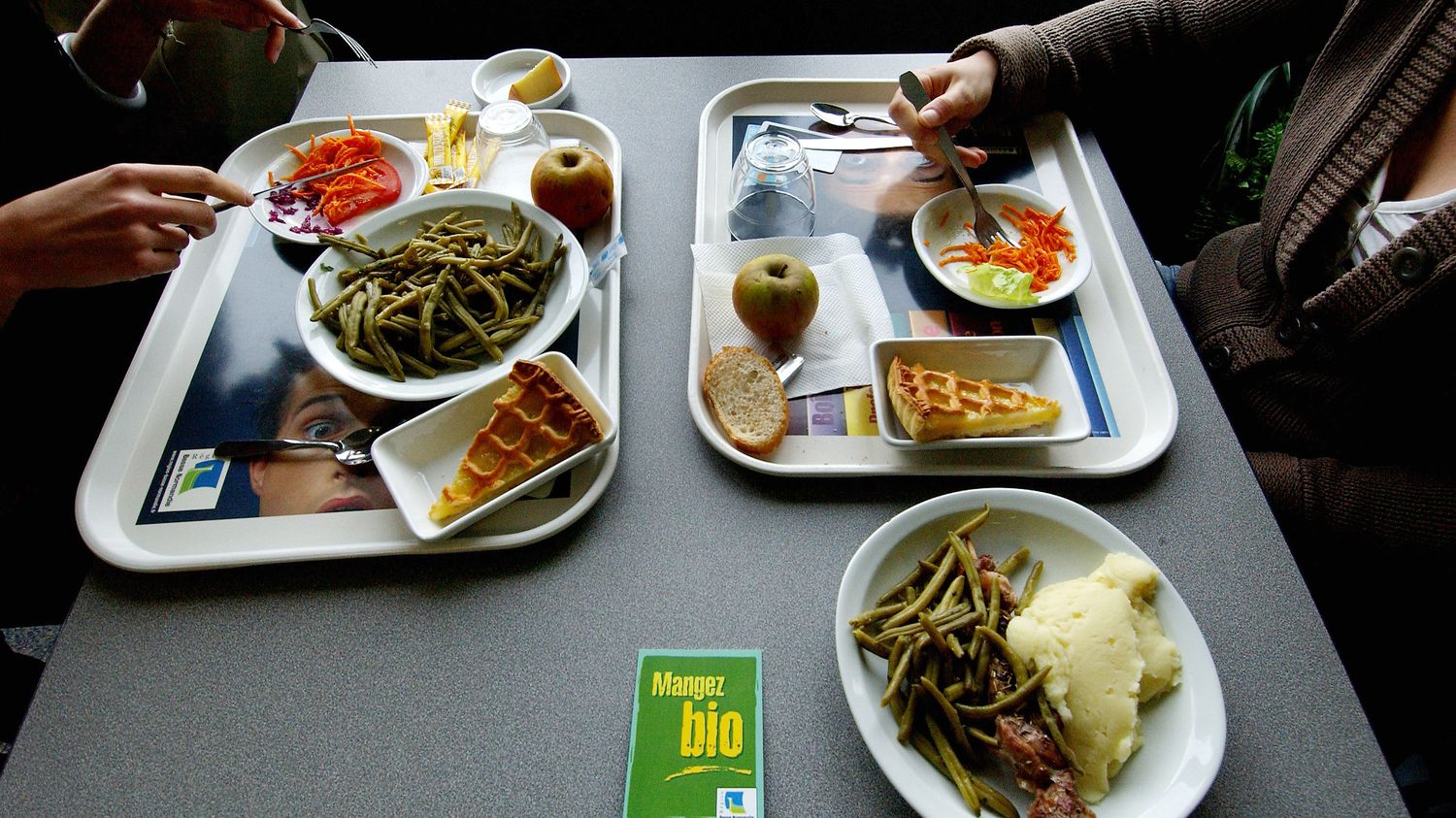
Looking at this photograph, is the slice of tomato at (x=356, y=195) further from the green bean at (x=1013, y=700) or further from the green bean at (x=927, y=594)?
the green bean at (x=1013, y=700)

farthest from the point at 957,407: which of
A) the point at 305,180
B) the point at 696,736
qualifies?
the point at 305,180

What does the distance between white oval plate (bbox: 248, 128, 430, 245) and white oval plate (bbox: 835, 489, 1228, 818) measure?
4.04 feet

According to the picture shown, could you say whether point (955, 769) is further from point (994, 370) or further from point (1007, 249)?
point (1007, 249)

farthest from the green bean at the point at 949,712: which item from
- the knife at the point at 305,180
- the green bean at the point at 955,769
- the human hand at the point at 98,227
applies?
the knife at the point at 305,180

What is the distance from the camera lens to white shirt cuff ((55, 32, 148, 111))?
1.59 meters

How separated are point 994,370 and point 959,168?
490 millimetres

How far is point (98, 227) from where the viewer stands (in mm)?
1211

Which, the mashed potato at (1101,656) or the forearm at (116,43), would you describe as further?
the forearm at (116,43)

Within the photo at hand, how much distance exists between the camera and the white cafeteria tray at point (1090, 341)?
1.21 meters

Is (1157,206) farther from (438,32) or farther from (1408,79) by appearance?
(438,32)

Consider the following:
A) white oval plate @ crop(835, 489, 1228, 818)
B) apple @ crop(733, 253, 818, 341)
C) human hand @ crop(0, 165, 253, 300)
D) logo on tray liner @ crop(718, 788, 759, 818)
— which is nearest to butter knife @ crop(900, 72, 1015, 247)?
apple @ crop(733, 253, 818, 341)

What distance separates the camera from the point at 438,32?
10.1ft

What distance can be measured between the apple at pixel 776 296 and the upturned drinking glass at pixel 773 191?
0.21 meters

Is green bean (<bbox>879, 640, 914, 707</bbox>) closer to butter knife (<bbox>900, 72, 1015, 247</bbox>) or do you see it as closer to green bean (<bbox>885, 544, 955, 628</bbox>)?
green bean (<bbox>885, 544, 955, 628</bbox>)
